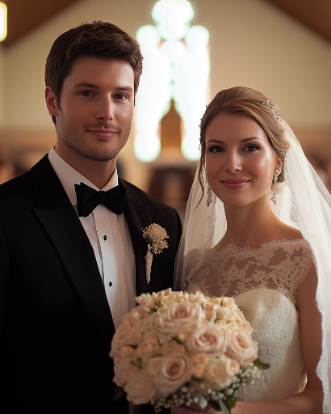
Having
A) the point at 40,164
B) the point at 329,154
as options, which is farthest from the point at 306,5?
the point at 40,164

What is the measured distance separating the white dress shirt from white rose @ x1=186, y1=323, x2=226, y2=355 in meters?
0.67

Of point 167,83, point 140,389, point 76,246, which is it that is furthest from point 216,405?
point 167,83

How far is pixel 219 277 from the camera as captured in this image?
7.58ft

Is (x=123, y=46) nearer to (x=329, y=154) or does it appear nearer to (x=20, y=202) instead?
(x=20, y=202)

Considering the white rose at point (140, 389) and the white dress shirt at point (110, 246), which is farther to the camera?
the white dress shirt at point (110, 246)

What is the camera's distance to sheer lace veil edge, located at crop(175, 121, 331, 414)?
2004 millimetres

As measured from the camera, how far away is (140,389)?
1.54 metres

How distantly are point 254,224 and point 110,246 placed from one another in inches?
26.9

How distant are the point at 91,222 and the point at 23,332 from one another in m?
0.57

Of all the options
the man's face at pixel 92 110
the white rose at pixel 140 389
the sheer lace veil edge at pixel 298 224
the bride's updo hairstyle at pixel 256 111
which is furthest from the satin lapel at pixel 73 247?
the bride's updo hairstyle at pixel 256 111

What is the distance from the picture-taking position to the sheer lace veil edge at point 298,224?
2004mm

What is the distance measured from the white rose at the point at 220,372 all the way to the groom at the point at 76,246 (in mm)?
618

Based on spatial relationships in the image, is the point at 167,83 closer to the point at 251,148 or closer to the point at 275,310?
the point at 251,148

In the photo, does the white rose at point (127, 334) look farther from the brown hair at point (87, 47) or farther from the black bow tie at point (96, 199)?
the brown hair at point (87, 47)
